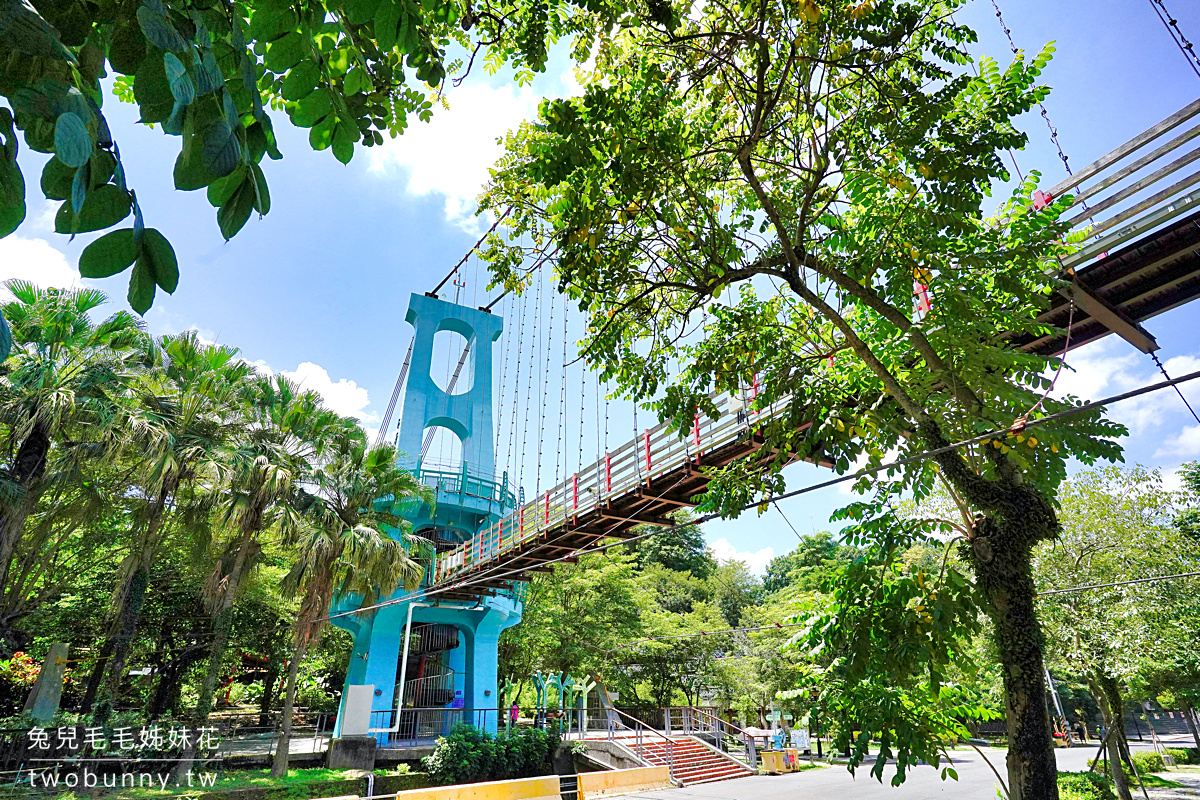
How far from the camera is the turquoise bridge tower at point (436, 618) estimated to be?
63.6 feet

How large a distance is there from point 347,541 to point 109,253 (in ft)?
48.9

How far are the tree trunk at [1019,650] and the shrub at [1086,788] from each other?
8.70 meters

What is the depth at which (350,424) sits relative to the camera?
16875mm

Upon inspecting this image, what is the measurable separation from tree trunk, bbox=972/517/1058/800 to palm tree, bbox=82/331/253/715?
13.2m

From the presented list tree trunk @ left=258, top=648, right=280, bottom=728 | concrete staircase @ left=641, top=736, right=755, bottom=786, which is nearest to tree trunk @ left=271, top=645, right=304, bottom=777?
concrete staircase @ left=641, top=736, right=755, bottom=786

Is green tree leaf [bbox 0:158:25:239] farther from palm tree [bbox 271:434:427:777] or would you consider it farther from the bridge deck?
palm tree [bbox 271:434:427:777]

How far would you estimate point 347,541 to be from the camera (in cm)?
1458

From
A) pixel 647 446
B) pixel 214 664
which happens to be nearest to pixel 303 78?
pixel 647 446

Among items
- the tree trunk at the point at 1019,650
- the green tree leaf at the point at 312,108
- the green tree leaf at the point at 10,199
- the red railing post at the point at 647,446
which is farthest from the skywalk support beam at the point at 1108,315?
the green tree leaf at the point at 10,199

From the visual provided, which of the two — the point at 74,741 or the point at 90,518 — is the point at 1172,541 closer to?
the point at 74,741

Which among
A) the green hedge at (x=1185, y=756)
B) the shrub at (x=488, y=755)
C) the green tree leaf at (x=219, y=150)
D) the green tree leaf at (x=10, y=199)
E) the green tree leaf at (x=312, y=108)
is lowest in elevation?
the green hedge at (x=1185, y=756)

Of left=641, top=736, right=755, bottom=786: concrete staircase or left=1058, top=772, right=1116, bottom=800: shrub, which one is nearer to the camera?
left=1058, top=772, right=1116, bottom=800: shrub

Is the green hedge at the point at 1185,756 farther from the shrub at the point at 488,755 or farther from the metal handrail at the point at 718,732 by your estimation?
the shrub at the point at 488,755

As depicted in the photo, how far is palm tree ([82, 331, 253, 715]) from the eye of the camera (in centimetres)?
1282
